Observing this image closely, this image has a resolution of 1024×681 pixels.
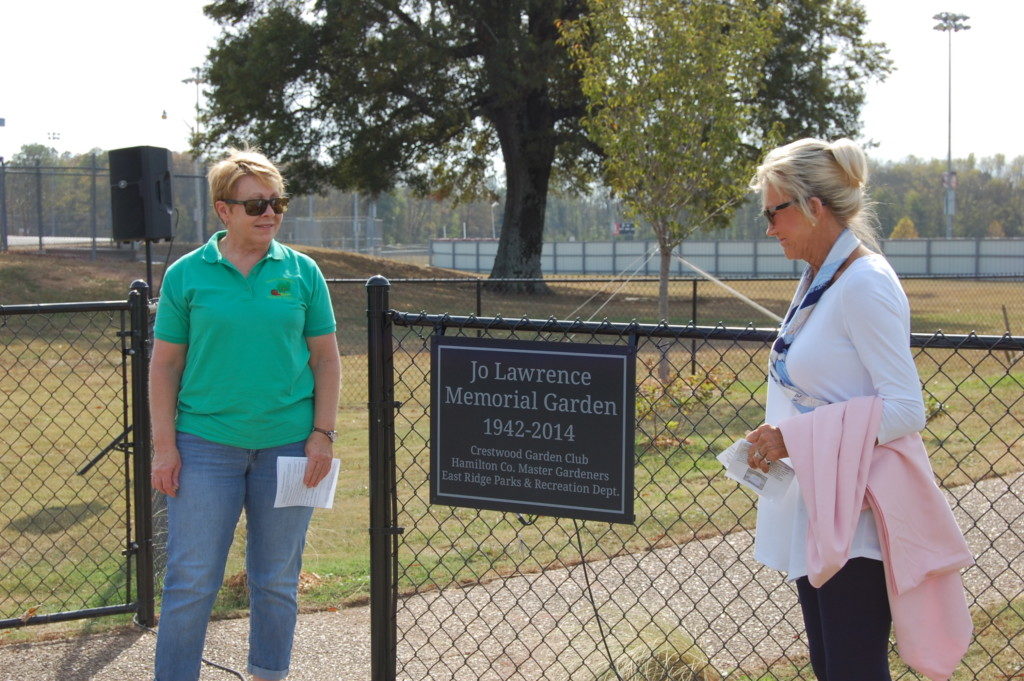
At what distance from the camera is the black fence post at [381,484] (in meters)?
3.58

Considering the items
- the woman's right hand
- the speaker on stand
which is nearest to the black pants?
the woman's right hand

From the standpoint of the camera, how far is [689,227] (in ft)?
52.2

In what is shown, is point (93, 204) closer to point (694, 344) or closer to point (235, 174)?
point (235, 174)

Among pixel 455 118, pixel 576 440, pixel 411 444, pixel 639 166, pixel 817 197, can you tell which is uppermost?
pixel 455 118

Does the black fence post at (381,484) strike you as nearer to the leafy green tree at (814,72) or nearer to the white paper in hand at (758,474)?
the white paper in hand at (758,474)

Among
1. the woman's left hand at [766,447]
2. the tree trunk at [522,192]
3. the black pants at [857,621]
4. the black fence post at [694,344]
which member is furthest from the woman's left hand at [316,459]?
the tree trunk at [522,192]

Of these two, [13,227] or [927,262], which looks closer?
[13,227]

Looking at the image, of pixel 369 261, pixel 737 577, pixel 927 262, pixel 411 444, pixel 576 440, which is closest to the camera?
pixel 576 440

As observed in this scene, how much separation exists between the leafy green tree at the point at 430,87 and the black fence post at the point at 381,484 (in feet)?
67.5

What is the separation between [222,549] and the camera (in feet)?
11.0

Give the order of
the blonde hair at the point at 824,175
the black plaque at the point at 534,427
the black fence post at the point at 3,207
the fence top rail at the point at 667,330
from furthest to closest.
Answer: the black fence post at the point at 3,207 → the black plaque at the point at 534,427 → the fence top rail at the point at 667,330 → the blonde hair at the point at 824,175

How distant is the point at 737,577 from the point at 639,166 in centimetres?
1103

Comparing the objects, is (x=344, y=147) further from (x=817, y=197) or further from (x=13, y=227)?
(x=817, y=197)

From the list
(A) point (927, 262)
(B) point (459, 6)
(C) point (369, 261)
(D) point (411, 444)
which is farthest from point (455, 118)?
→ (A) point (927, 262)
